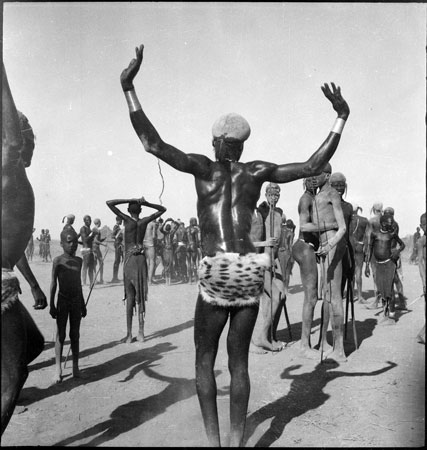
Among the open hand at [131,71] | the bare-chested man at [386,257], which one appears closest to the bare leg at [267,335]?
the bare-chested man at [386,257]

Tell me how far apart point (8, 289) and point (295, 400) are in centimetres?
304

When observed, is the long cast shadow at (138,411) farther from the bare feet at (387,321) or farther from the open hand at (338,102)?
the bare feet at (387,321)

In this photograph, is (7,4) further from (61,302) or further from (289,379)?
(289,379)

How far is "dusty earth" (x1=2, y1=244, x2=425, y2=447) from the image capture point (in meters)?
3.68

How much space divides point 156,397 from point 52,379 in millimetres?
1412

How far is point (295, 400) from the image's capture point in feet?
14.9

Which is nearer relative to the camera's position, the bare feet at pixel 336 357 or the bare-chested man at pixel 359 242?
the bare feet at pixel 336 357

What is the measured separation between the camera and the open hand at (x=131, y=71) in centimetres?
298

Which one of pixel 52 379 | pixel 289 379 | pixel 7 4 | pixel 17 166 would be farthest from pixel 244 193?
pixel 52 379

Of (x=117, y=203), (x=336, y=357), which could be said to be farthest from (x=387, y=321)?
(x=117, y=203)

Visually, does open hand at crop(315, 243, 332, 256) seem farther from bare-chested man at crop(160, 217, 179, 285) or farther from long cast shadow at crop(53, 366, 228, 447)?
bare-chested man at crop(160, 217, 179, 285)

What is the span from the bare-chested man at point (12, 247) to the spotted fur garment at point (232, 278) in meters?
1.21

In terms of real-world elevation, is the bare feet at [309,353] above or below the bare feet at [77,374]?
below

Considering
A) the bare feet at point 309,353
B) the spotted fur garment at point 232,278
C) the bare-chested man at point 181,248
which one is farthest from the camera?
the bare-chested man at point 181,248
